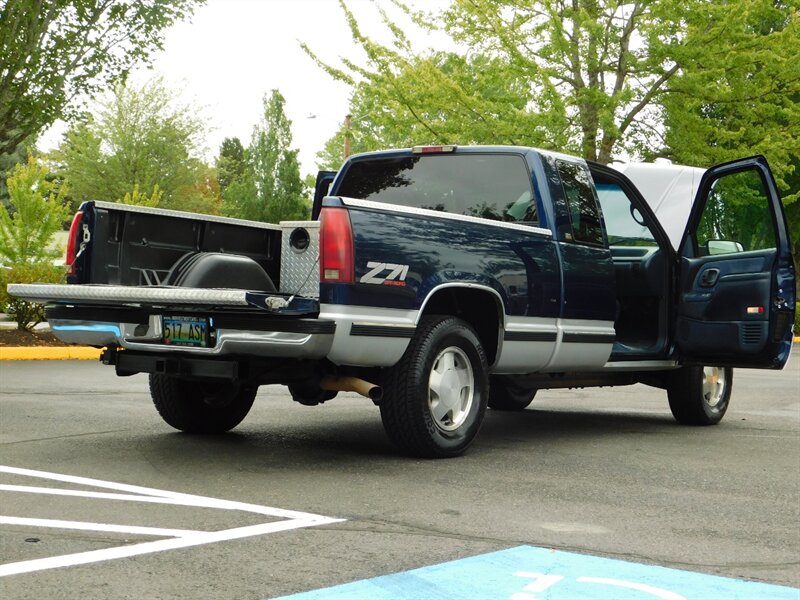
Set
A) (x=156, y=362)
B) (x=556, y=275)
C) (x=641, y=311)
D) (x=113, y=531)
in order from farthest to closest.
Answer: (x=641, y=311)
(x=556, y=275)
(x=156, y=362)
(x=113, y=531)

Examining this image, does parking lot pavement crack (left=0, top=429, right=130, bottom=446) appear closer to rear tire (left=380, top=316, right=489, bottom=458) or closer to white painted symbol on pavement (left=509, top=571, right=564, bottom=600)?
rear tire (left=380, top=316, right=489, bottom=458)

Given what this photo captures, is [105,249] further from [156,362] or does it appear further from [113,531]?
[113,531]

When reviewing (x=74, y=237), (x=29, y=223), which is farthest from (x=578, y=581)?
(x=29, y=223)

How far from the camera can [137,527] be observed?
473 cm

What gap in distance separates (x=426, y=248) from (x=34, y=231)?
15474mm

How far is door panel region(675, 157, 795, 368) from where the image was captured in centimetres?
832

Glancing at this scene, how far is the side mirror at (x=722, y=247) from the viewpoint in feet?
29.4

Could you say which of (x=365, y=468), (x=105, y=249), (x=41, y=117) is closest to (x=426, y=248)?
(x=365, y=468)

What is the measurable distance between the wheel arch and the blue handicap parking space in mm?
2612

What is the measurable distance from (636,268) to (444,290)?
2.52 m

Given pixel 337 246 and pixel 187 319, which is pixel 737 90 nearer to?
pixel 337 246

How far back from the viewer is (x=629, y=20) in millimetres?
21594

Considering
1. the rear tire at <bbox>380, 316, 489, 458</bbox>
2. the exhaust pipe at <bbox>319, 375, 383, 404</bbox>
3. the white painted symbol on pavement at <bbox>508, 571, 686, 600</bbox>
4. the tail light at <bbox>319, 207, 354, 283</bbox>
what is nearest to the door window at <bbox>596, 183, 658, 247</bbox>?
the rear tire at <bbox>380, 316, 489, 458</bbox>

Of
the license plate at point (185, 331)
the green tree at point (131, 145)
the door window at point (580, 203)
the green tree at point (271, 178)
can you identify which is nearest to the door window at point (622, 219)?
the door window at point (580, 203)
